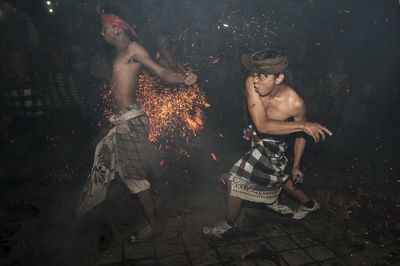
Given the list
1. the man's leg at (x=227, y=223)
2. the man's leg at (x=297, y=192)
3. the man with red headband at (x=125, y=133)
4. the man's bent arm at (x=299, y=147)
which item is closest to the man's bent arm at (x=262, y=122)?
the man's bent arm at (x=299, y=147)

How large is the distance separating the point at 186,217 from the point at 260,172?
1.51m

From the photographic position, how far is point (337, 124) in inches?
344

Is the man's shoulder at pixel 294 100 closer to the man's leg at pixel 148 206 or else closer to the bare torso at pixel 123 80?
the bare torso at pixel 123 80

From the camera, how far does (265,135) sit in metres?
3.78

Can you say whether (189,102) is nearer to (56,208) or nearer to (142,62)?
(142,62)

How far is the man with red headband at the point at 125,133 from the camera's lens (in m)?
3.61

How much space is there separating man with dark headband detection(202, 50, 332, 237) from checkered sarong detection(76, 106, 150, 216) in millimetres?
1347

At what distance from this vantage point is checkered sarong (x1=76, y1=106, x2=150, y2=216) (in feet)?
11.8

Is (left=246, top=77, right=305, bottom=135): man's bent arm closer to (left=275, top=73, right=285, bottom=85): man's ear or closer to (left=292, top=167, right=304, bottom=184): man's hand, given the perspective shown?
(left=275, top=73, right=285, bottom=85): man's ear

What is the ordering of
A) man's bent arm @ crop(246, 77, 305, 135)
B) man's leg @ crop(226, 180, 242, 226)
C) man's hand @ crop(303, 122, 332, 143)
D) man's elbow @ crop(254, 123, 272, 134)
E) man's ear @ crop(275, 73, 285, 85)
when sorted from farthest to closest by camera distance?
man's leg @ crop(226, 180, 242, 226)
man's ear @ crop(275, 73, 285, 85)
man's elbow @ crop(254, 123, 272, 134)
man's bent arm @ crop(246, 77, 305, 135)
man's hand @ crop(303, 122, 332, 143)

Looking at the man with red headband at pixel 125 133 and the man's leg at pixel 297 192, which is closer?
the man with red headband at pixel 125 133

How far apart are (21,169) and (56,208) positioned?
2250mm

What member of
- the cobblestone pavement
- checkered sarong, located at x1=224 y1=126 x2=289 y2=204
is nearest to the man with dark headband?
checkered sarong, located at x1=224 y1=126 x2=289 y2=204

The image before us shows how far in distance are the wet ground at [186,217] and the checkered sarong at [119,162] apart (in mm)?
501
